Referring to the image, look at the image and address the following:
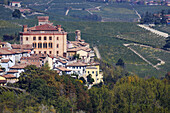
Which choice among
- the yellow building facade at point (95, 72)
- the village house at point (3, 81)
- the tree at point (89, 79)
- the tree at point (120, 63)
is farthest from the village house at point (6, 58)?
the tree at point (120, 63)

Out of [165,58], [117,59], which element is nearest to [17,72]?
[117,59]

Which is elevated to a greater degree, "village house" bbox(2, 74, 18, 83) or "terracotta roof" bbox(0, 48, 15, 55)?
"terracotta roof" bbox(0, 48, 15, 55)

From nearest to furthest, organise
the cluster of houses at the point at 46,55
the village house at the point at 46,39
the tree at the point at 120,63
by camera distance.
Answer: the cluster of houses at the point at 46,55, the village house at the point at 46,39, the tree at the point at 120,63

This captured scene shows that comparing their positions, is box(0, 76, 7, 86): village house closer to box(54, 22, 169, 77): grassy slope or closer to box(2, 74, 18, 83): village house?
box(2, 74, 18, 83): village house

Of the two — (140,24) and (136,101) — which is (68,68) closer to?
(136,101)

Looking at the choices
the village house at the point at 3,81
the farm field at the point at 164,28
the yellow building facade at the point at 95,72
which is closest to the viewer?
the village house at the point at 3,81

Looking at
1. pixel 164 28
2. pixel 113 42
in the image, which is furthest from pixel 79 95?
pixel 164 28

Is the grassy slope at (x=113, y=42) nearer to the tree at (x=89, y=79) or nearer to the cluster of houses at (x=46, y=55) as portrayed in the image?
the cluster of houses at (x=46, y=55)

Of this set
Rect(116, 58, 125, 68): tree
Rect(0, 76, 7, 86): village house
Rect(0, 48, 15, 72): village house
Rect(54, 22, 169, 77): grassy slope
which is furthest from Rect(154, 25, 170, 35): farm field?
Rect(0, 76, 7, 86): village house

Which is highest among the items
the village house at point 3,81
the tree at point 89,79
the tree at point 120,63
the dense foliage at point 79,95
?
the village house at point 3,81
